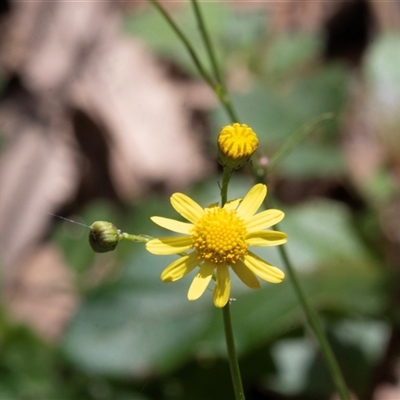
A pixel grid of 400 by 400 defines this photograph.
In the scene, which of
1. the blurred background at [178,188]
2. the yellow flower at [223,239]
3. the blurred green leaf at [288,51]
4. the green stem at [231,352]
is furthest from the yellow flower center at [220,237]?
the blurred green leaf at [288,51]

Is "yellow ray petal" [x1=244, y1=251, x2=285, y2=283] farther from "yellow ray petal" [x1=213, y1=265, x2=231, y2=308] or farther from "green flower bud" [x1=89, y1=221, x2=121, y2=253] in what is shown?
"green flower bud" [x1=89, y1=221, x2=121, y2=253]

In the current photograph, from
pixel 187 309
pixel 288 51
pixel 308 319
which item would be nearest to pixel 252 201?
pixel 308 319

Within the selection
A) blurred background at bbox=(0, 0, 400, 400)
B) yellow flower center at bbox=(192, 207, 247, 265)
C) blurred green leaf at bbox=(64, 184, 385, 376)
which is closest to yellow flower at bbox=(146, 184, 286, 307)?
yellow flower center at bbox=(192, 207, 247, 265)

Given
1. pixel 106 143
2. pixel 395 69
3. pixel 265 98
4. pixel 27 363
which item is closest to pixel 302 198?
pixel 265 98

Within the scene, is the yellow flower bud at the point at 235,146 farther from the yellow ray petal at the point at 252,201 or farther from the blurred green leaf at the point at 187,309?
the blurred green leaf at the point at 187,309

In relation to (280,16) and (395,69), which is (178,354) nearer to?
(395,69)

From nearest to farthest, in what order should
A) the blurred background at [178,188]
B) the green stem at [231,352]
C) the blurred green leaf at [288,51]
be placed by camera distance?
1. the green stem at [231,352]
2. the blurred background at [178,188]
3. the blurred green leaf at [288,51]
